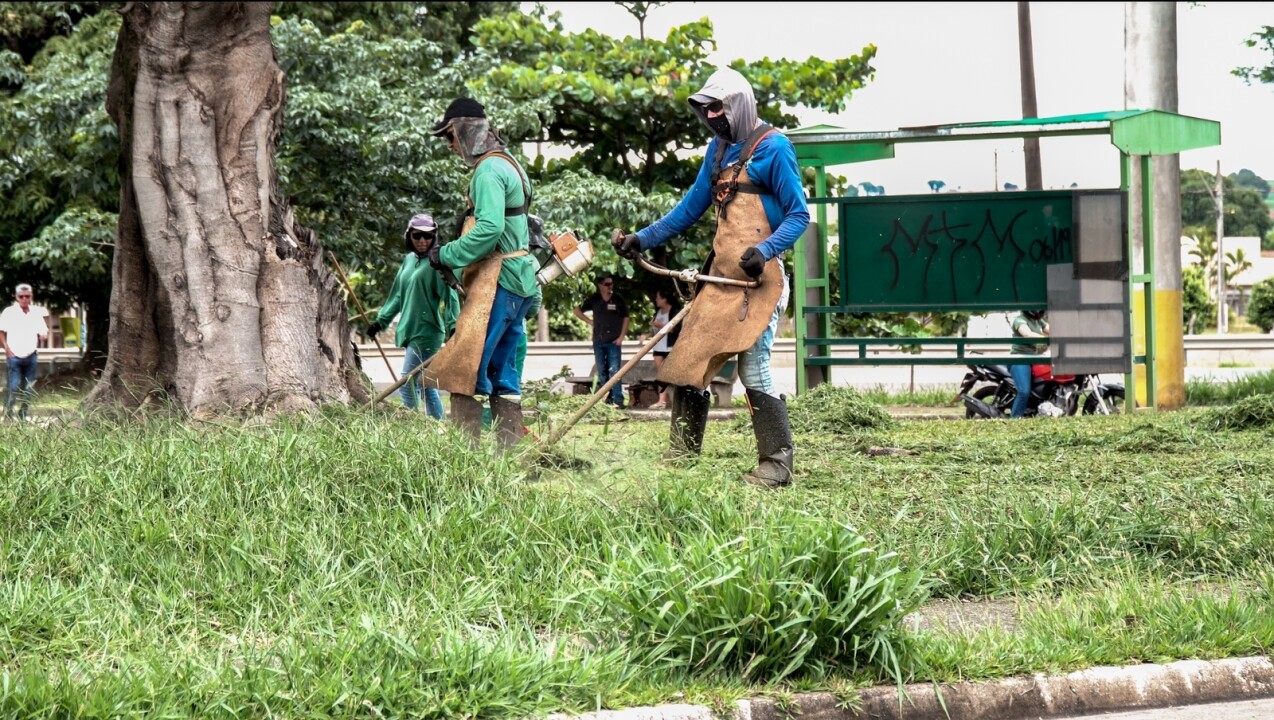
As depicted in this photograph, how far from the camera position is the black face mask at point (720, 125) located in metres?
7.33

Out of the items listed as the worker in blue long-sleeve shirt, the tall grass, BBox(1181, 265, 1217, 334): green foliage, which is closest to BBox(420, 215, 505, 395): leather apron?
the worker in blue long-sleeve shirt

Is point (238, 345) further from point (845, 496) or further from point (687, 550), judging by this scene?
point (687, 550)

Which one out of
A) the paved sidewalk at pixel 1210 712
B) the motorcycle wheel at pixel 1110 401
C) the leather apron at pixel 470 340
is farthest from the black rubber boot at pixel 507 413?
the motorcycle wheel at pixel 1110 401

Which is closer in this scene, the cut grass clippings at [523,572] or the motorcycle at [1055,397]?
the cut grass clippings at [523,572]

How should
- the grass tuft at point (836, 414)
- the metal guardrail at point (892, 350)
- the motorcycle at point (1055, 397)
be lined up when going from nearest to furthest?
the grass tuft at point (836, 414)
the motorcycle at point (1055, 397)
the metal guardrail at point (892, 350)

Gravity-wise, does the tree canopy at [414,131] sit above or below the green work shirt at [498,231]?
above

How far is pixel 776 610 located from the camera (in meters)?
4.28

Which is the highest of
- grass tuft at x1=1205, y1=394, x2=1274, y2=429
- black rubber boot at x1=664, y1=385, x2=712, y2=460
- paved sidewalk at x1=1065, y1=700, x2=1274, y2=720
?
black rubber boot at x1=664, y1=385, x2=712, y2=460

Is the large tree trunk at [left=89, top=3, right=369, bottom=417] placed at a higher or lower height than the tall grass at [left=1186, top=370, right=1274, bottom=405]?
higher

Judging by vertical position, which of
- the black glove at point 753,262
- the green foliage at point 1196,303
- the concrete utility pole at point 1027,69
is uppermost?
the concrete utility pole at point 1027,69

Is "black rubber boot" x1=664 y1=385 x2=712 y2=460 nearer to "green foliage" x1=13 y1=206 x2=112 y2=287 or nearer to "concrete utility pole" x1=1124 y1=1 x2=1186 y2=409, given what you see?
"concrete utility pole" x1=1124 y1=1 x2=1186 y2=409

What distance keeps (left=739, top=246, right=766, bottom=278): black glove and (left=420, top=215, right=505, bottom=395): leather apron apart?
1355 mm

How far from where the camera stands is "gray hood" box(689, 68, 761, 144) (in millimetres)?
7262

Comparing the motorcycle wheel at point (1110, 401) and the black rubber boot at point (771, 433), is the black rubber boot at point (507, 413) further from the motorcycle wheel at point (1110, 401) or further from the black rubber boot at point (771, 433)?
the motorcycle wheel at point (1110, 401)
